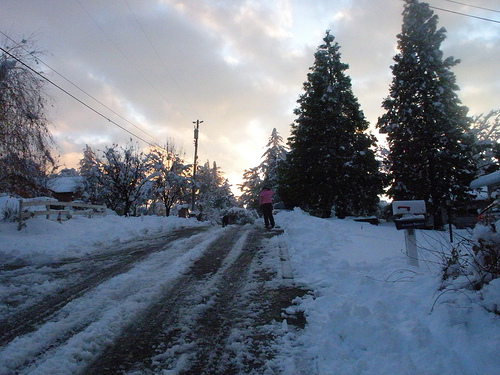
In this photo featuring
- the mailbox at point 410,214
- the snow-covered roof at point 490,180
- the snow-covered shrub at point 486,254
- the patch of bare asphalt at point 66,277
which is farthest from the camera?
the snow-covered roof at point 490,180

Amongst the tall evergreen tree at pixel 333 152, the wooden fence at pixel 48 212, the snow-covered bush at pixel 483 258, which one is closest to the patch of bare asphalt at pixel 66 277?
the wooden fence at pixel 48 212

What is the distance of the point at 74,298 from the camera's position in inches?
149

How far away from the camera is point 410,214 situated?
449cm

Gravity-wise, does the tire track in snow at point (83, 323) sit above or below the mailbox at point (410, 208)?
below

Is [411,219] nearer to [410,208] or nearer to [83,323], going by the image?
[410,208]

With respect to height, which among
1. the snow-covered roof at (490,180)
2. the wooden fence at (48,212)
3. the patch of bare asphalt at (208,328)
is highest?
the snow-covered roof at (490,180)

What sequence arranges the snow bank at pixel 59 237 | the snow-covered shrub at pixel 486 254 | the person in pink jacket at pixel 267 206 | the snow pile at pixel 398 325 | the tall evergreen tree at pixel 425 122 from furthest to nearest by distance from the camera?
the tall evergreen tree at pixel 425 122 → the person in pink jacket at pixel 267 206 → the snow bank at pixel 59 237 → the snow-covered shrub at pixel 486 254 → the snow pile at pixel 398 325

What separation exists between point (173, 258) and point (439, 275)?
4671mm

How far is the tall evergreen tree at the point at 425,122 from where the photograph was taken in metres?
16.5

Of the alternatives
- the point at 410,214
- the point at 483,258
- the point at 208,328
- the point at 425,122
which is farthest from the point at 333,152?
the point at 208,328

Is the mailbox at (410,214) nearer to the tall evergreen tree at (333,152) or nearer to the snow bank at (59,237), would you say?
the snow bank at (59,237)

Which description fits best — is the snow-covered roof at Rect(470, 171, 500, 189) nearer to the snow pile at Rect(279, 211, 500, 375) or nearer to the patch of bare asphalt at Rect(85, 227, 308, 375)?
the snow pile at Rect(279, 211, 500, 375)

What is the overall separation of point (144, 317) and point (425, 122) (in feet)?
62.2

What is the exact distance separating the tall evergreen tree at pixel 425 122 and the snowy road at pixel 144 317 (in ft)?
48.7
